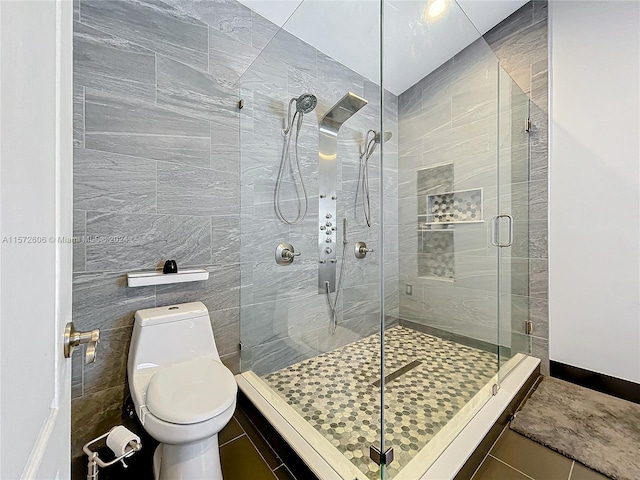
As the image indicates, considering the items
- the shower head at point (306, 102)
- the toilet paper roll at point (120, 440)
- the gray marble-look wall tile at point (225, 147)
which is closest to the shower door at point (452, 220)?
the shower head at point (306, 102)

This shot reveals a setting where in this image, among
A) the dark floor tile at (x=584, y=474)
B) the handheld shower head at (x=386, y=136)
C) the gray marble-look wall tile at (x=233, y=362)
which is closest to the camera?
the dark floor tile at (x=584, y=474)

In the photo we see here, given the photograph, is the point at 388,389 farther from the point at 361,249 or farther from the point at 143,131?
the point at 143,131

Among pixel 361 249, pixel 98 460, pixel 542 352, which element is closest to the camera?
pixel 98 460

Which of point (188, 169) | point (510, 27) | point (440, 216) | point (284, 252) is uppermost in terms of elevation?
point (510, 27)

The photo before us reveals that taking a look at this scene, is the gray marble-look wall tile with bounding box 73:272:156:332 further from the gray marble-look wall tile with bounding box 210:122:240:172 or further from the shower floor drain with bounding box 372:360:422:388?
the shower floor drain with bounding box 372:360:422:388

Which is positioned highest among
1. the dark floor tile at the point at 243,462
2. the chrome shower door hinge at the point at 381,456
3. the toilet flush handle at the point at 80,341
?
the toilet flush handle at the point at 80,341

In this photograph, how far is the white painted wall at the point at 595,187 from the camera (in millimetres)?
1800

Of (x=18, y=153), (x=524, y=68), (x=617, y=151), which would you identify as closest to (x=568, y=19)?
(x=524, y=68)

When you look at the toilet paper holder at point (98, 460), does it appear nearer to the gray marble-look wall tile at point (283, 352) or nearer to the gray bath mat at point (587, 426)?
the gray marble-look wall tile at point (283, 352)

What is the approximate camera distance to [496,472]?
4.20ft

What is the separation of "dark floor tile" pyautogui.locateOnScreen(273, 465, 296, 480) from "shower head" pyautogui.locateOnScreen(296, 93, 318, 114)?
1.95 meters

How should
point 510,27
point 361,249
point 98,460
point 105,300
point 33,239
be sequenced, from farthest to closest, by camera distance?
point 510,27 → point 361,249 → point 105,300 → point 98,460 → point 33,239

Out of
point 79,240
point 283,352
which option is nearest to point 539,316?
point 283,352

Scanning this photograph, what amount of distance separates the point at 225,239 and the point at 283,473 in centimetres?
128
